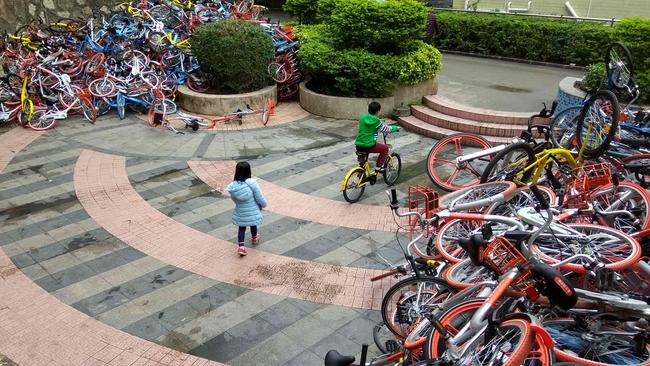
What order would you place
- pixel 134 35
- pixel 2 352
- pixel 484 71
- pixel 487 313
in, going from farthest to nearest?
pixel 484 71 < pixel 134 35 < pixel 2 352 < pixel 487 313

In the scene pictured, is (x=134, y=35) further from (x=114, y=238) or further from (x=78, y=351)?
(x=78, y=351)

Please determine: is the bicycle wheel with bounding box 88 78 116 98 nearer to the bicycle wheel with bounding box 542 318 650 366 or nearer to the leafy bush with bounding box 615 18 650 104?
the bicycle wheel with bounding box 542 318 650 366

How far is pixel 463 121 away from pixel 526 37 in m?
7.76

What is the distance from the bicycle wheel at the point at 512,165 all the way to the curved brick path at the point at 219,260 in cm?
177

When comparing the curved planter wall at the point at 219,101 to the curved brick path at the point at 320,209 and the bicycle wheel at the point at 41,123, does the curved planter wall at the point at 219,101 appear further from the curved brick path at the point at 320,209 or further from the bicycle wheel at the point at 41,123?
the curved brick path at the point at 320,209

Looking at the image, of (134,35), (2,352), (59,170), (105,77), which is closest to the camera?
(2,352)

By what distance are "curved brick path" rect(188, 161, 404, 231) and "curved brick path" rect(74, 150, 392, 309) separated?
1.13 meters

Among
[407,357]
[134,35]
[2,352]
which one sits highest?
[134,35]

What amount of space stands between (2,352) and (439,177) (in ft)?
19.3

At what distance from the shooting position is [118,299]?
5230mm

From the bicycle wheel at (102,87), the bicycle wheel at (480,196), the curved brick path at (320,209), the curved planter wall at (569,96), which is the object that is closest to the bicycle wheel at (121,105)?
the bicycle wheel at (102,87)

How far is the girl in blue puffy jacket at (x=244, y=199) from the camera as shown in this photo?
577cm

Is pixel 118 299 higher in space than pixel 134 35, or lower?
lower

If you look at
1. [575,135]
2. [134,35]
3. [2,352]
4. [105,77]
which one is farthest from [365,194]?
[134,35]
